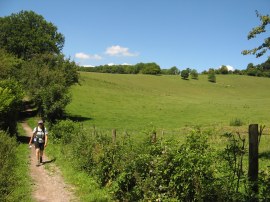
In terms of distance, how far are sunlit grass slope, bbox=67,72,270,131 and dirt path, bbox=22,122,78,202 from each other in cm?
408

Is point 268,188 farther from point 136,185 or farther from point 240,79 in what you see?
point 240,79

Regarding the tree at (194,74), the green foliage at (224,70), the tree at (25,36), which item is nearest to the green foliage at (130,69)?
the tree at (194,74)

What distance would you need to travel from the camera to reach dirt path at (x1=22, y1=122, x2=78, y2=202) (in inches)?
438

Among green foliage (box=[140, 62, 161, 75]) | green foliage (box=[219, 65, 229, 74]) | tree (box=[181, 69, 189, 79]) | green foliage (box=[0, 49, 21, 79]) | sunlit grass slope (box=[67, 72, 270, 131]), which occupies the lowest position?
sunlit grass slope (box=[67, 72, 270, 131])

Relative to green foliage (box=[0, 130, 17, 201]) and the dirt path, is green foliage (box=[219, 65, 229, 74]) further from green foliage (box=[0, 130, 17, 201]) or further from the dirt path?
green foliage (box=[0, 130, 17, 201])

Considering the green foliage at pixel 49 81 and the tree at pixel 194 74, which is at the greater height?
the tree at pixel 194 74

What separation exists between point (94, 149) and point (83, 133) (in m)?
3.75

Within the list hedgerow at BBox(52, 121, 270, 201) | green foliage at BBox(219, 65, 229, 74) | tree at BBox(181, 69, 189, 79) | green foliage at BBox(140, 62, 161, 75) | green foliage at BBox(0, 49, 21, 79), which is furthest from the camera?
green foliage at BBox(219, 65, 229, 74)

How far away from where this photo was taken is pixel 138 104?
64.5 m

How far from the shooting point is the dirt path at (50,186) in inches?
438

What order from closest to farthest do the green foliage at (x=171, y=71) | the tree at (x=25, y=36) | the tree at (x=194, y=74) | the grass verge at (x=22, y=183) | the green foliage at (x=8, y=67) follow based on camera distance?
the grass verge at (x=22, y=183) → the green foliage at (x=8, y=67) → the tree at (x=25, y=36) → the tree at (x=194, y=74) → the green foliage at (x=171, y=71)

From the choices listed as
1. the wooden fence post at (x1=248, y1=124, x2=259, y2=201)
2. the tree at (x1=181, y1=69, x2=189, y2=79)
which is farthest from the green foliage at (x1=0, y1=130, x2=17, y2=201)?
the tree at (x1=181, y1=69, x2=189, y2=79)

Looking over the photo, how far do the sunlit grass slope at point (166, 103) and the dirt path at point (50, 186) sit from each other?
408 centimetres

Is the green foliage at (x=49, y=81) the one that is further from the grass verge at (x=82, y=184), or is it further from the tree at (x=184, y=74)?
the tree at (x=184, y=74)
